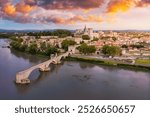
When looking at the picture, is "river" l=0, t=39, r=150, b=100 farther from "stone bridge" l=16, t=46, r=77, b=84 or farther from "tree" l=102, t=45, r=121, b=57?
"tree" l=102, t=45, r=121, b=57

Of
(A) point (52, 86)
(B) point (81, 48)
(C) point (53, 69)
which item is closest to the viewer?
(A) point (52, 86)

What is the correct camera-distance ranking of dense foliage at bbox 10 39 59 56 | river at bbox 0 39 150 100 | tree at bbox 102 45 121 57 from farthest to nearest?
dense foliage at bbox 10 39 59 56
tree at bbox 102 45 121 57
river at bbox 0 39 150 100

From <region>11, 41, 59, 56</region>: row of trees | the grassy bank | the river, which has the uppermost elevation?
<region>11, 41, 59, 56</region>: row of trees

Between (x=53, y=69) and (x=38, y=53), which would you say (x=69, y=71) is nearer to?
(x=53, y=69)

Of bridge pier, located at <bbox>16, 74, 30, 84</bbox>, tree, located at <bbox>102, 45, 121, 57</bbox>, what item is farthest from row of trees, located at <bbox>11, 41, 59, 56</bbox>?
bridge pier, located at <bbox>16, 74, 30, 84</bbox>

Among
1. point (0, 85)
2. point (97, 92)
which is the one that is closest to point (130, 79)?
point (97, 92)

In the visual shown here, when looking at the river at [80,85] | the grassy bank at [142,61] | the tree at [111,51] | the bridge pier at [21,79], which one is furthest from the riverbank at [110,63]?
the bridge pier at [21,79]

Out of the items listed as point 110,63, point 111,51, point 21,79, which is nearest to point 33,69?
point 21,79

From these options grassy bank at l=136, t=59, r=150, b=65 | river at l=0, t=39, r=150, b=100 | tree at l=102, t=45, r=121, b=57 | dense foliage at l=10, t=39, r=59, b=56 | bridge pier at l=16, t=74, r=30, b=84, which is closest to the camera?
river at l=0, t=39, r=150, b=100

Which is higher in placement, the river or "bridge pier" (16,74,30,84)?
"bridge pier" (16,74,30,84)
